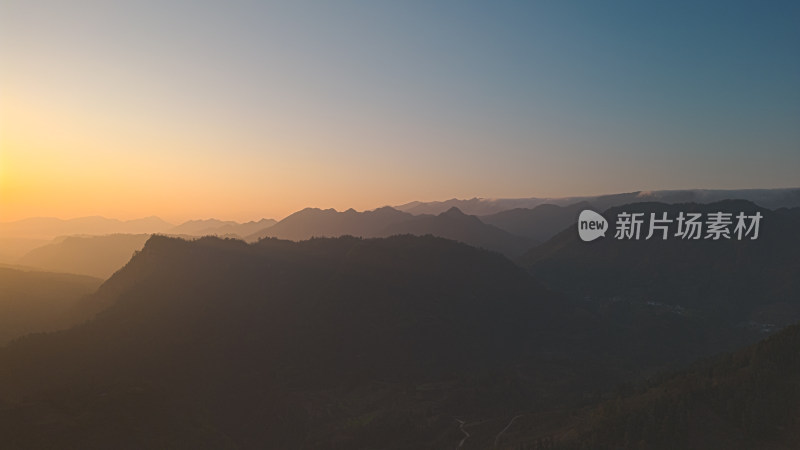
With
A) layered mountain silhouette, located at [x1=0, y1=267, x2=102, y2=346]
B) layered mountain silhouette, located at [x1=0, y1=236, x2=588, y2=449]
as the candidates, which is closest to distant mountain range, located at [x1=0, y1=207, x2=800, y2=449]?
layered mountain silhouette, located at [x1=0, y1=236, x2=588, y2=449]

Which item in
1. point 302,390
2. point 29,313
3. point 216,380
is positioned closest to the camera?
point 216,380

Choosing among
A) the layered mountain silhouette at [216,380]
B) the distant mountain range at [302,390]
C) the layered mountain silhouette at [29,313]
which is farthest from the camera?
the layered mountain silhouette at [29,313]

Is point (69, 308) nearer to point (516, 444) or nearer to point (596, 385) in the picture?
point (516, 444)

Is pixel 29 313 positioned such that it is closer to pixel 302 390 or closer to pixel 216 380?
pixel 216 380

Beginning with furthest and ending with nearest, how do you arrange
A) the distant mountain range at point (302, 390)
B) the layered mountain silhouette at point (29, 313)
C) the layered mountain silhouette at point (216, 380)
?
the layered mountain silhouette at point (29, 313) → the layered mountain silhouette at point (216, 380) → the distant mountain range at point (302, 390)

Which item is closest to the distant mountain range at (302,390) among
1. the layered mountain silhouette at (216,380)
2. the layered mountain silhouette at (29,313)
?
the layered mountain silhouette at (216,380)

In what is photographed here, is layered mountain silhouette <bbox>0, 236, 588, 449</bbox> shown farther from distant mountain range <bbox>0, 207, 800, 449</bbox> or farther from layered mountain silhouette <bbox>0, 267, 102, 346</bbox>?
layered mountain silhouette <bbox>0, 267, 102, 346</bbox>

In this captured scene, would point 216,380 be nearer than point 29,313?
Yes

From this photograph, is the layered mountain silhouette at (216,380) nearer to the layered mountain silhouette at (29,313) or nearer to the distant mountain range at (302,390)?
the distant mountain range at (302,390)

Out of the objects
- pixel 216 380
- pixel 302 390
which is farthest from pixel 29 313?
pixel 302 390

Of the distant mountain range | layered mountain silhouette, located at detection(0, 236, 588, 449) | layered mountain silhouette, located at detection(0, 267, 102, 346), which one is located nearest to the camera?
the distant mountain range

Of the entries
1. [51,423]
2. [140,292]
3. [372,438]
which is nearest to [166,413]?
[51,423]

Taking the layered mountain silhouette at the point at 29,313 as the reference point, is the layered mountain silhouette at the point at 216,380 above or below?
below
